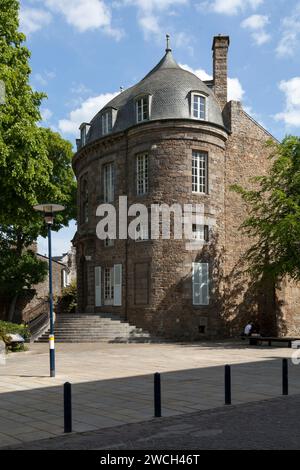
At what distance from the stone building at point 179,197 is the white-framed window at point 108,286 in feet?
0.17

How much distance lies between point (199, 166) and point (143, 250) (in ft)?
16.3

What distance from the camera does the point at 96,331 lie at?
25.6m

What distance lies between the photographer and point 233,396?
34.2 feet

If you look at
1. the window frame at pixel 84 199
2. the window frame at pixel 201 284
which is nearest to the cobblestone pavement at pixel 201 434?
the window frame at pixel 201 284

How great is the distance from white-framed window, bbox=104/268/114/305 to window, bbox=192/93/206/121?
8872mm

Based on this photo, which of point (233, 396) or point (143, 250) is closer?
point (233, 396)

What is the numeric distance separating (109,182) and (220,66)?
8801 millimetres

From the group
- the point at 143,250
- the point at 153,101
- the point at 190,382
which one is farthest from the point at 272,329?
the point at 190,382

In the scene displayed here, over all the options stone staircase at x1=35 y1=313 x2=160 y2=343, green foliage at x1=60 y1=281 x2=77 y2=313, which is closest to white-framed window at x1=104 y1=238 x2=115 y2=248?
stone staircase at x1=35 y1=313 x2=160 y2=343

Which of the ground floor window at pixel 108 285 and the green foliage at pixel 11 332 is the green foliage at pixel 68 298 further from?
the green foliage at pixel 11 332

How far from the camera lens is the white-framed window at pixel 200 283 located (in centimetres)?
2659

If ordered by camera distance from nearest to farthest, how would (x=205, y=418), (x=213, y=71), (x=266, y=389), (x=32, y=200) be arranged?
(x=205, y=418) → (x=266, y=389) → (x=32, y=200) → (x=213, y=71)

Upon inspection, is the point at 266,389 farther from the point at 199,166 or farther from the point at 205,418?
the point at 199,166

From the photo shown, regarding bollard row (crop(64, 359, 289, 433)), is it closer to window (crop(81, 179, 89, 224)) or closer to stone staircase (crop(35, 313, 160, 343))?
stone staircase (crop(35, 313, 160, 343))
